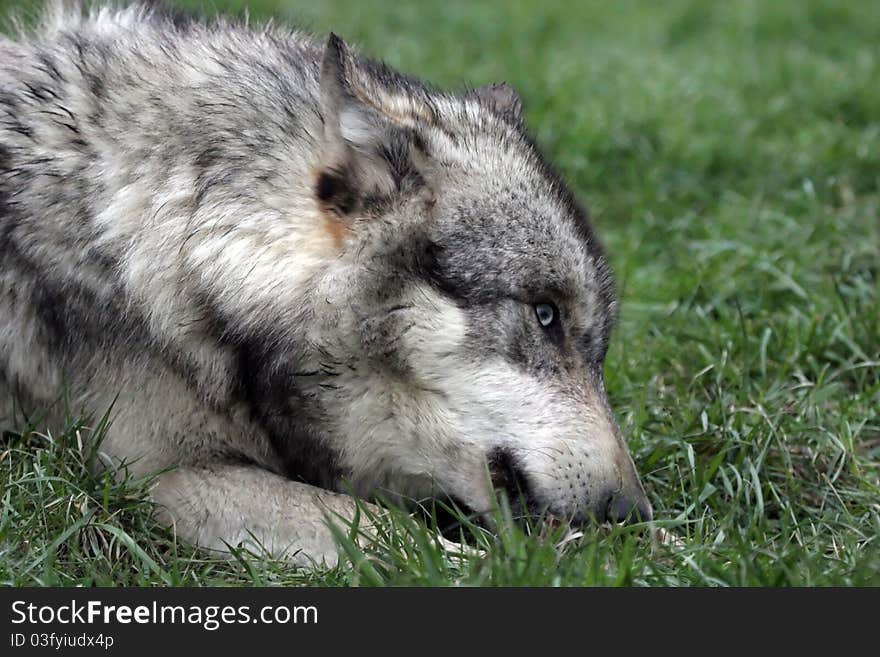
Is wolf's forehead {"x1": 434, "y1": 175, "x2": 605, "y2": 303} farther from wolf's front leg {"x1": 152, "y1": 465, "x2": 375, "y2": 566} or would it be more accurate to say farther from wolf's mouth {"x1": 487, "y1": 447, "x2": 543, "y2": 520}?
wolf's front leg {"x1": 152, "y1": 465, "x2": 375, "y2": 566}

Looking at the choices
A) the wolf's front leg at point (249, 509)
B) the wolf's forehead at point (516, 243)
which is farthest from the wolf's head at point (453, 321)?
the wolf's front leg at point (249, 509)

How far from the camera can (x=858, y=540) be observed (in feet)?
13.1

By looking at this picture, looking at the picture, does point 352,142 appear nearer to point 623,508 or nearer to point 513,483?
point 513,483

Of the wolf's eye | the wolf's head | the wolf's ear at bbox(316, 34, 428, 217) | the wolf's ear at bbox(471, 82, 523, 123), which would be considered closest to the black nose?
the wolf's head

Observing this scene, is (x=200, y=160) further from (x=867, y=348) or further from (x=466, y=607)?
(x=867, y=348)

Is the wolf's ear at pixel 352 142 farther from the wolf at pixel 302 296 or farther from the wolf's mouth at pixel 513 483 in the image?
the wolf's mouth at pixel 513 483

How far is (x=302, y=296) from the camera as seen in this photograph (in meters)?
3.75

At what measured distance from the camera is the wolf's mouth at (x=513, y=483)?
3.76 meters

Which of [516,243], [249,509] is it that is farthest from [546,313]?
[249,509]

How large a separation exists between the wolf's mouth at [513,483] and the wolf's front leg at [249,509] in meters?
0.52

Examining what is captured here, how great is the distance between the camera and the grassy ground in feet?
11.9

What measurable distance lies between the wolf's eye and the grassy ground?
0.74 meters

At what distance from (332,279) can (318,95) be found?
77cm

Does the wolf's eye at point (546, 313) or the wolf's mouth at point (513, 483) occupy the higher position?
the wolf's eye at point (546, 313)
